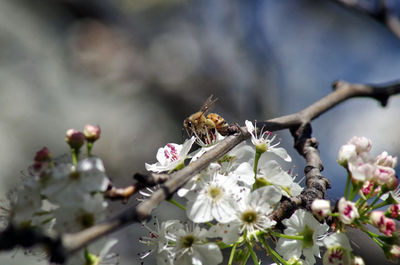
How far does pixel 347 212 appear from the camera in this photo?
112 centimetres

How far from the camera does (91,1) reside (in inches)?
201

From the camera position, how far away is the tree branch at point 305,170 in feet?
2.58

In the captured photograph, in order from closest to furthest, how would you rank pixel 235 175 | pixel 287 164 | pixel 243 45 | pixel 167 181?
pixel 167 181, pixel 235 175, pixel 287 164, pixel 243 45

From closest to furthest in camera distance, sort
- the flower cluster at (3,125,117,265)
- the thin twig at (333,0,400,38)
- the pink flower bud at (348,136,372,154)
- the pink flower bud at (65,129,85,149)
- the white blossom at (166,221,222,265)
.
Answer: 1. the flower cluster at (3,125,117,265)
2. the pink flower bud at (65,129,85,149)
3. the white blossom at (166,221,222,265)
4. the pink flower bud at (348,136,372,154)
5. the thin twig at (333,0,400,38)

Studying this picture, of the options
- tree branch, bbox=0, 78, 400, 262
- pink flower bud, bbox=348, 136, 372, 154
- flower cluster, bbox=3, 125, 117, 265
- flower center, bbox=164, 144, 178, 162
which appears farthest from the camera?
flower center, bbox=164, 144, 178, 162

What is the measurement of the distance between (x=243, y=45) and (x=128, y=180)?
2.40 m

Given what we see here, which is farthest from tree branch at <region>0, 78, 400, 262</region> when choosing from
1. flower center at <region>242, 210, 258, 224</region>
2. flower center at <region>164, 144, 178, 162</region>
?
flower center at <region>164, 144, 178, 162</region>

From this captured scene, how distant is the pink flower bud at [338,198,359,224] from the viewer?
1109 mm

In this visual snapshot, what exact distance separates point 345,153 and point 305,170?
14.6 inches

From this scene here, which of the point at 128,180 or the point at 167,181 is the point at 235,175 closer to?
the point at 167,181

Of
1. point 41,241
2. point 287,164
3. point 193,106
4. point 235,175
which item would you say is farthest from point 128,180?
point 41,241

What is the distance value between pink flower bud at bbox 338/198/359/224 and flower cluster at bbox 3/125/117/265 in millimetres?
629

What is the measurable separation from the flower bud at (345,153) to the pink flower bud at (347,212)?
187mm

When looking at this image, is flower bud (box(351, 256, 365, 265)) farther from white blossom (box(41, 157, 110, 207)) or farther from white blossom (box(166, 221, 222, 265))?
white blossom (box(41, 157, 110, 207))
